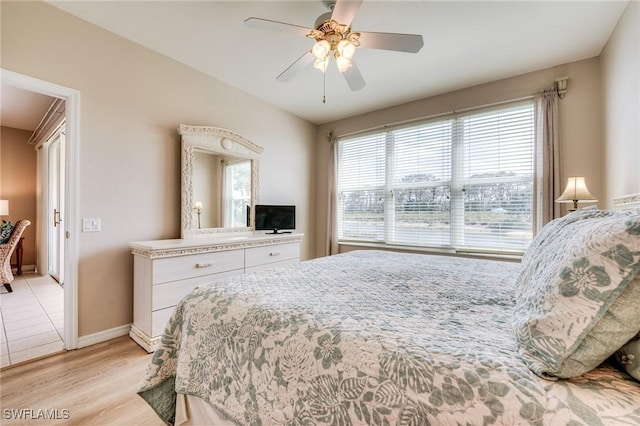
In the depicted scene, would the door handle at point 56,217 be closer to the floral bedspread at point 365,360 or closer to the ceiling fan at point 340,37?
the floral bedspread at point 365,360

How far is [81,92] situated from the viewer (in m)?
2.27

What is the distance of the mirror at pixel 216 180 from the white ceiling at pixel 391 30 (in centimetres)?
78

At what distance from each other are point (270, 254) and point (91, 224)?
1735 millimetres

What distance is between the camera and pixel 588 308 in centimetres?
65

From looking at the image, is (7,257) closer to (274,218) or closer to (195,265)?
(195,265)

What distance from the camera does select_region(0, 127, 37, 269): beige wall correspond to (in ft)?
16.0

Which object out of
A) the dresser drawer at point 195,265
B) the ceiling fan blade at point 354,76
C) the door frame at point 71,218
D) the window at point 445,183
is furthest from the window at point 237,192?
the ceiling fan blade at point 354,76

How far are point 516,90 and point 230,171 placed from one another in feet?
11.6

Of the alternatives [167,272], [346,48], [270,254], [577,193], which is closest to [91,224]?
[167,272]

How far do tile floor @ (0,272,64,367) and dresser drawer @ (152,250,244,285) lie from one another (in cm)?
101

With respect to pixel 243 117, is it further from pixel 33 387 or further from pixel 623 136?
pixel 623 136

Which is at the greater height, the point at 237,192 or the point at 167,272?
the point at 237,192

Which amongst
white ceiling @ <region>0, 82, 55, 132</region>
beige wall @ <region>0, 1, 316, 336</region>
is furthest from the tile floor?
white ceiling @ <region>0, 82, 55, 132</region>

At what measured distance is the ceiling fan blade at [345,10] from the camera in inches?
60.6
